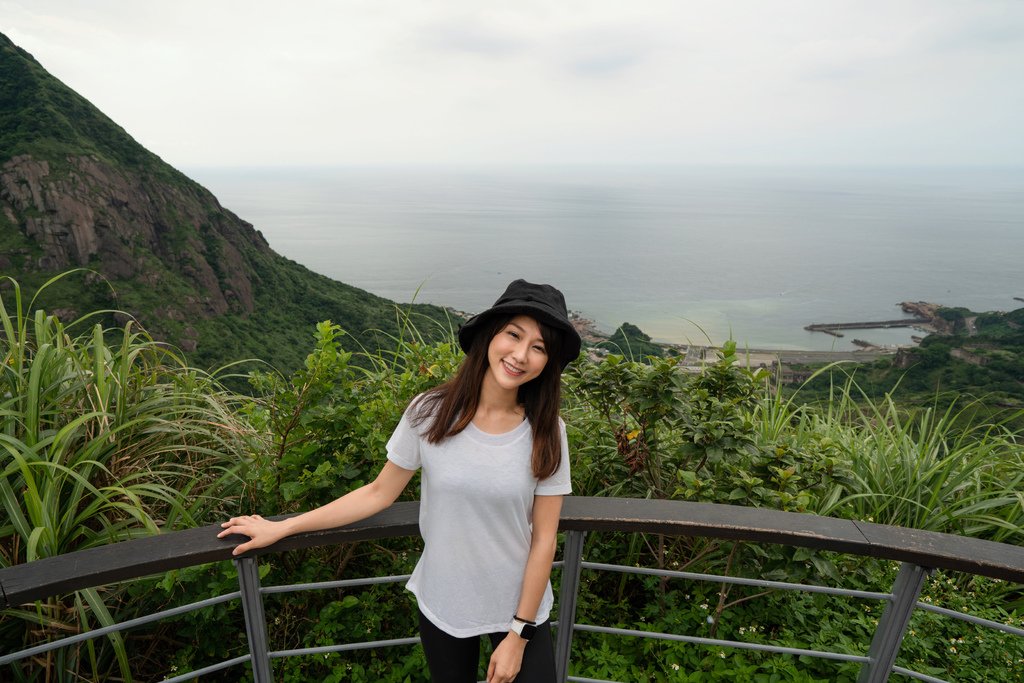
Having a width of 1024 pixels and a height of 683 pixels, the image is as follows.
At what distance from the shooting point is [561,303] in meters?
1.42

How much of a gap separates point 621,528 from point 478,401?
1.58 ft

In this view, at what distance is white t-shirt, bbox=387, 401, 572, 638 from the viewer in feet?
4.36

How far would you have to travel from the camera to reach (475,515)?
1348 mm

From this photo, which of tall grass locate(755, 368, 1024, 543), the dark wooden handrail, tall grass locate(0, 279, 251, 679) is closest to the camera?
the dark wooden handrail

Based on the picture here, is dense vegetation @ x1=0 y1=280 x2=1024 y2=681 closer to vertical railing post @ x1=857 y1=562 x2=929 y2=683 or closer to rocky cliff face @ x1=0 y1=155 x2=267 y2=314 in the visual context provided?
vertical railing post @ x1=857 y1=562 x2=929 y2=683

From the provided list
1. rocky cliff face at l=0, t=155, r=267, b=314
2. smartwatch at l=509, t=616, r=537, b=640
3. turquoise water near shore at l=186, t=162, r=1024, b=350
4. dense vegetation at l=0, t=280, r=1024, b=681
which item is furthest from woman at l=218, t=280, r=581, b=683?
rocky cliff face at l=0, t=155, r=267, b=314

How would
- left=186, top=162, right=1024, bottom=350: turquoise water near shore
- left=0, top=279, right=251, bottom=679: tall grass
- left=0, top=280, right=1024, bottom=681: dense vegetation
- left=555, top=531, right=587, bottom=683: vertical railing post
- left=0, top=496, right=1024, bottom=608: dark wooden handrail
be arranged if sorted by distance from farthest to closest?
left=186, top=162, right=1024, bottom=350: turquoise water near shore, left=0, top=280, right=1024, bottom=681: dense vegetation, left=0, top=279, right=251, bottom=679: tall grass, left=555, top=531, right=587, bottom=683: vertical railing post, left=0, top=496, right=1024, bottom=608: dark wooden handrail

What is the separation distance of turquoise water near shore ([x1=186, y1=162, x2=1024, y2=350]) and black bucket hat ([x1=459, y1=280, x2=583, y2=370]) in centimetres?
593

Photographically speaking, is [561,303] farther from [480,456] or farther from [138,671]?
[138,671]

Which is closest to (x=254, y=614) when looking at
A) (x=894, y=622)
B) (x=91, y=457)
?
(x=91, y=457)

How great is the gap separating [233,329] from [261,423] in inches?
1330

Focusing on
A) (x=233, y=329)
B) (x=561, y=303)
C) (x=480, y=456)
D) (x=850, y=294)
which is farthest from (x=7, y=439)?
(x=850, y=294)

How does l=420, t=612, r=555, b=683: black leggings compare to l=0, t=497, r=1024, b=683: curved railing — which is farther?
l=420, t=612, r=555, b=683: black leggings

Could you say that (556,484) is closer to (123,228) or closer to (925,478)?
(925,478)
